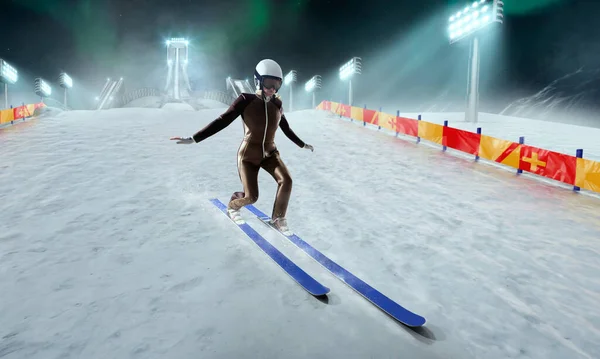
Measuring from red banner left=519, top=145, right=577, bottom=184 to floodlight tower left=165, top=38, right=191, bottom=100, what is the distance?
210 ft

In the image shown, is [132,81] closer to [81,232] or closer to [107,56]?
[107,56]

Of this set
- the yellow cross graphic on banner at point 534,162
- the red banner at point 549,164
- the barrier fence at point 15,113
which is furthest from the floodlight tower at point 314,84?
the yellow cross graphic on banner at point 534,162

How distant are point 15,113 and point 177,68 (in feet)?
192

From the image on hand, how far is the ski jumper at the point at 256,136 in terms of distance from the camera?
4.78 metres

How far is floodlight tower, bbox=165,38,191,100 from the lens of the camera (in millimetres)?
71562

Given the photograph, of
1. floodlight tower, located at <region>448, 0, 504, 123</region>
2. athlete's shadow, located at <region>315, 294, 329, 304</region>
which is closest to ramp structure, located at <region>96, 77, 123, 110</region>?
floodlight tower, located at <region>448, 0, 504, 123</region>

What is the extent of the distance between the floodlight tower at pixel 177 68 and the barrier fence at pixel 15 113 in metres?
47.3

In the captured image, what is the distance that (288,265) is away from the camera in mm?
4340

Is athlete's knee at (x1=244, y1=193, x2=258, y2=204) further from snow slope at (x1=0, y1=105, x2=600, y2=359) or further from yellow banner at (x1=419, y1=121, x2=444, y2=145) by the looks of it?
yellow banner at (x1=419, y1=121, x2=444, y2=145)

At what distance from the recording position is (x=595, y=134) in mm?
20531

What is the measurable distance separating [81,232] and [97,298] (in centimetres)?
218

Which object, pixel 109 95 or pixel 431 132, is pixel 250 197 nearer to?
pixel 431 132

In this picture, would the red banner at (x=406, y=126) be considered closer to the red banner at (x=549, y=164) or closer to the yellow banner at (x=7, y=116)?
the red banner at (x=549, y=164)

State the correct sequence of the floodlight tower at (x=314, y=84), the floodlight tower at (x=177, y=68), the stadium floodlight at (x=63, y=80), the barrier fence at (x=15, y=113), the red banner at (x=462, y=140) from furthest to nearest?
the floodlight tower at (x=177, y=68), the floodlight tower at (x=314, y=84), the stadium floodlight at (x=63, y=80), the barrier fence at (x=15, y=113), the red banner at (x=462, y=140)
